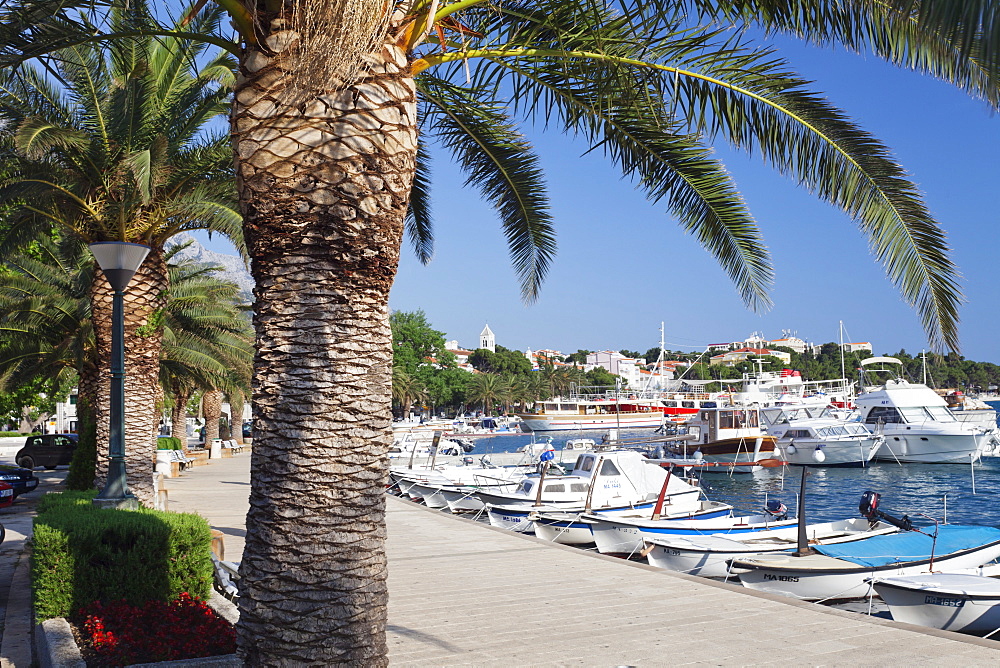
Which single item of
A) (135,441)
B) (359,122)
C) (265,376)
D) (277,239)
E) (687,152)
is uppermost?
(687,152)

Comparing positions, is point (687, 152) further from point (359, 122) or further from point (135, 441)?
point (135, 441)

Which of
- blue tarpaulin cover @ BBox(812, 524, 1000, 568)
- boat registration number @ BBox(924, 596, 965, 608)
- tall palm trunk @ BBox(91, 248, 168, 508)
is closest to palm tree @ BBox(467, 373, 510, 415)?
blue tarpaulin cover @ BBox(812, 524, 1000, 568)

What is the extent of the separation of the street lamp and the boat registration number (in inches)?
364

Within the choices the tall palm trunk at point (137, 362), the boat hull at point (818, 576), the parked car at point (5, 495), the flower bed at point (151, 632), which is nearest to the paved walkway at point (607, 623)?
the flower bed at point (151, 632)

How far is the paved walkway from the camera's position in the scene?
635 centimetres

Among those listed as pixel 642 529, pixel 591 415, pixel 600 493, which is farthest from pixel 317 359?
pixel 591 415

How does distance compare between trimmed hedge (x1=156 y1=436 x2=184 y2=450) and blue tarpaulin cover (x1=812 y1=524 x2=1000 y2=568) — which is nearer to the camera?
blue tarpaulin cover (x1=812 y1=524 x2=1000 y2=568)

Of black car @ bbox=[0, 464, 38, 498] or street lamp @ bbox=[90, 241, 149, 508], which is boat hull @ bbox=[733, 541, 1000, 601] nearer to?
street lamp @ bbox=[90, 241, 149, 508]

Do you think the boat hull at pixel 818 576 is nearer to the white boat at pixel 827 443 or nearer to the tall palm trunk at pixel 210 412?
the white boat at pixel 827 443

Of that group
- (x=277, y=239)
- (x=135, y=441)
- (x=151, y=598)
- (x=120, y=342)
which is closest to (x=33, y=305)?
(x=135, y=441)

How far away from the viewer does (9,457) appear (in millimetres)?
39562

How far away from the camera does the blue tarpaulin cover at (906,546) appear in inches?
474

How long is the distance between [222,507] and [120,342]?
9329 mm

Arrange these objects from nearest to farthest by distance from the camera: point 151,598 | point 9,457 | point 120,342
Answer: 1. point 151,598
2. point 120,342
3. point 9,457
